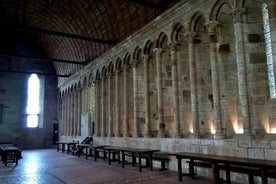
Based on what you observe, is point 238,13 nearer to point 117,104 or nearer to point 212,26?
point 212,26

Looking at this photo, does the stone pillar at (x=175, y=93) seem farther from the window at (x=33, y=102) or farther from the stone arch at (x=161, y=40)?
the window at (x=33, y=102)

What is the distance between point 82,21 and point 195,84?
880 cm

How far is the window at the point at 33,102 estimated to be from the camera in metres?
22.1

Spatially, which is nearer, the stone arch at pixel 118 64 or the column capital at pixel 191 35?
the column capital at pixel 191 35

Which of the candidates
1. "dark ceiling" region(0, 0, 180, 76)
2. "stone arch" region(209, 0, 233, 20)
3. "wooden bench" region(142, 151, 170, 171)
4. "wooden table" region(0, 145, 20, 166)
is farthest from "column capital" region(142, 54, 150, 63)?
"wooden table" region(0, 145, 20, 166)

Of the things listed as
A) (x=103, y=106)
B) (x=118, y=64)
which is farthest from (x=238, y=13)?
(x=103, y=106)

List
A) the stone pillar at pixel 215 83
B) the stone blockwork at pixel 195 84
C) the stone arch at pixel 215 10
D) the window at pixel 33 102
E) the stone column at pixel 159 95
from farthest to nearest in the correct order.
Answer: the window at pixel 33 102
the stone column at pixel 159 95
the stone arch at pixel 215 10
the stone pillar at pixel 215 83
the stone blockwork at pixel 195 84

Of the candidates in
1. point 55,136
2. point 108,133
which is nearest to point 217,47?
point 108,133

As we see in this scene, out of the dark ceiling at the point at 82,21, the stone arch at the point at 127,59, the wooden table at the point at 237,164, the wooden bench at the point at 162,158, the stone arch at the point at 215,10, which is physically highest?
the dark ceiling at the point at 82,21

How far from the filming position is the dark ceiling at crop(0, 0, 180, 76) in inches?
439

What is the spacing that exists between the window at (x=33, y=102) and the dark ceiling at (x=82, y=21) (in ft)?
12.9

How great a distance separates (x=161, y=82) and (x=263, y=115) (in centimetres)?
408

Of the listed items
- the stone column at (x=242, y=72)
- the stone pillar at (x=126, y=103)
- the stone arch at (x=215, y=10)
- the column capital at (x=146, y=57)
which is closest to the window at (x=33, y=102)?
the stone pillar at (x=126, y=103)

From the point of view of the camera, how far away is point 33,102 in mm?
22344
